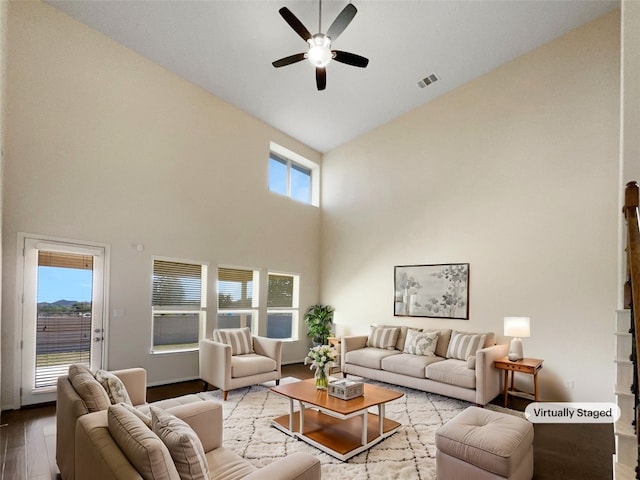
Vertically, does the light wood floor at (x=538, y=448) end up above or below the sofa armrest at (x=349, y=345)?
below

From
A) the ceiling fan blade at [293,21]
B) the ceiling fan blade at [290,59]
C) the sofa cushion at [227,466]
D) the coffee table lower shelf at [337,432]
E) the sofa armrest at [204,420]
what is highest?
the ceiling fan blade at [293,21]

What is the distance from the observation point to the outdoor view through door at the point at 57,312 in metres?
4.44

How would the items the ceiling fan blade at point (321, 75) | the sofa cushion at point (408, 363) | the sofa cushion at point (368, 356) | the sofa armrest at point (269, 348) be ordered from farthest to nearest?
the sofa cushion at point (368, 356) < the sofa armrest at point (269, 348) < the sofa cushion at point (408, 363) < the ceiling fan blade at point (321, 75)

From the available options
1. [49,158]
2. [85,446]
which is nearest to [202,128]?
[49,158]

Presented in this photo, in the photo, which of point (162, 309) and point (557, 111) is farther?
point (162, 309)

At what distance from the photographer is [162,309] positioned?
5688mm

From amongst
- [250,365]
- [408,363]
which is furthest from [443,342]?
[250,365]

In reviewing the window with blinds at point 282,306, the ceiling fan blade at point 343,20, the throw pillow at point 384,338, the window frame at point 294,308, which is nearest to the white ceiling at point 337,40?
the ceiling fan blade at point 343,20

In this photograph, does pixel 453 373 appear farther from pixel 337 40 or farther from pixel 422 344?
pixel 337 40

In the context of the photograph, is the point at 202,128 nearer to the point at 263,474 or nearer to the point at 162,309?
the point at 162,309

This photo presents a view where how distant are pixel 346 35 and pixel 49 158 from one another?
13.6 feet

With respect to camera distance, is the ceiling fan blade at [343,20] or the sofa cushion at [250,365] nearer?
the ceiling fan blade at [343,20]

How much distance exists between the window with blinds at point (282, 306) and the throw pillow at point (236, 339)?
1452 mm

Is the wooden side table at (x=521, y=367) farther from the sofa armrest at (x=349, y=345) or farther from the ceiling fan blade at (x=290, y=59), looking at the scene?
the ceiling fan blade at (x=290, y=59)
